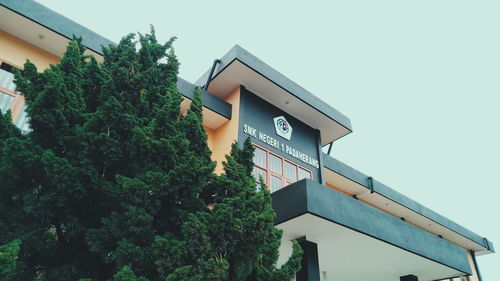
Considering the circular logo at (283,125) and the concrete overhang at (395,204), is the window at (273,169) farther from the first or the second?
the concrete overhang at (395,204)

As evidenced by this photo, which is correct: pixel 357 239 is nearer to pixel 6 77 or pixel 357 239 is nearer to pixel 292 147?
pixel 292 147

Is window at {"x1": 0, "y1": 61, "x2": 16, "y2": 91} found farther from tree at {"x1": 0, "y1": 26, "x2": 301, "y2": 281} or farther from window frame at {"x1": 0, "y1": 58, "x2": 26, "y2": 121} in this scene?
tree at {"x1": 0, "y1": 26, "x2": 301, "y2": 281}

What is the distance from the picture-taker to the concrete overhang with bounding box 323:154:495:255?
45.4 ft

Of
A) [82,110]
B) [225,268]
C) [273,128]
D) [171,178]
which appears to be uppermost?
[273,128]

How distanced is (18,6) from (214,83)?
484cm

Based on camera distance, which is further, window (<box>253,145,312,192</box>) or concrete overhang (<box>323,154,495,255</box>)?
concrete overhang (<box>323,154,495,255</box>)

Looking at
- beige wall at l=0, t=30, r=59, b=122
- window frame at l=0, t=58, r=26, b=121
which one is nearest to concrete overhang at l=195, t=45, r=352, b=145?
beige wall at l=0, t=30, r=59, b=122

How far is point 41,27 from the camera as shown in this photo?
7883 millimetres

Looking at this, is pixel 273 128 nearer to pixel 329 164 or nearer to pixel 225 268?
pixel 329 164

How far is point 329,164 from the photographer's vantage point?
43.2ft

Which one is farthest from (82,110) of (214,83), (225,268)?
(214,83)

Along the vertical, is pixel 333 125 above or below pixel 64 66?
above

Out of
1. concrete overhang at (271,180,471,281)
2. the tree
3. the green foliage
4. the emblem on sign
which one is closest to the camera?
the green foliage

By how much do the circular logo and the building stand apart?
3cm
